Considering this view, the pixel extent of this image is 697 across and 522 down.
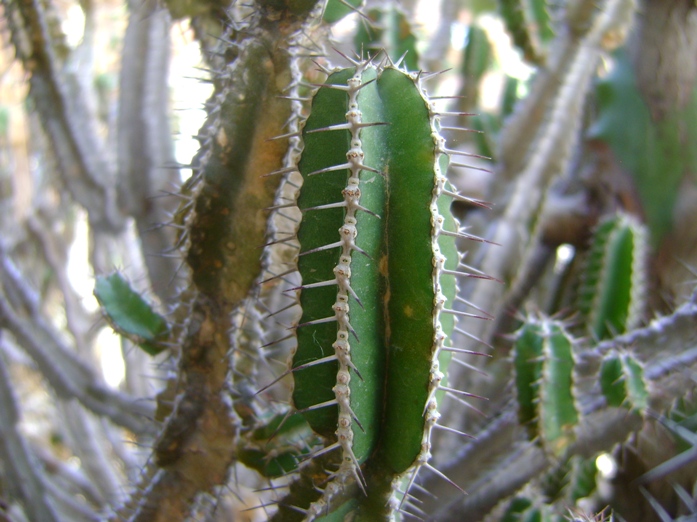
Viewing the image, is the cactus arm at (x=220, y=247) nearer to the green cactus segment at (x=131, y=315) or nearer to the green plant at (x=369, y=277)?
the green plant at (x=369, y=277)

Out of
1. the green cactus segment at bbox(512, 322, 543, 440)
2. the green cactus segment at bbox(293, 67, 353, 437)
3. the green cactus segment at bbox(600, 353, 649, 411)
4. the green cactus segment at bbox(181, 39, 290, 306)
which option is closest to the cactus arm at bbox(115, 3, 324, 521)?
the green cactus segment at bbox(181, 39, 290, 306)

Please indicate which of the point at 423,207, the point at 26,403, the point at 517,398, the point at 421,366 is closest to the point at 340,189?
the point at 423,207

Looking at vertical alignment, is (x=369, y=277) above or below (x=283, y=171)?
below

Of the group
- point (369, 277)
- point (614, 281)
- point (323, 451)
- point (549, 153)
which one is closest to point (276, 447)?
point (323, 451)

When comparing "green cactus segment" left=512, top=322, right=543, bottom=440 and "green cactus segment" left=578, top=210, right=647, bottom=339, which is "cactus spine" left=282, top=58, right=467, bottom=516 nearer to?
"green cactus segment" left=512, top=322, right=543, bottom=440

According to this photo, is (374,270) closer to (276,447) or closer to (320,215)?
(320,215)
